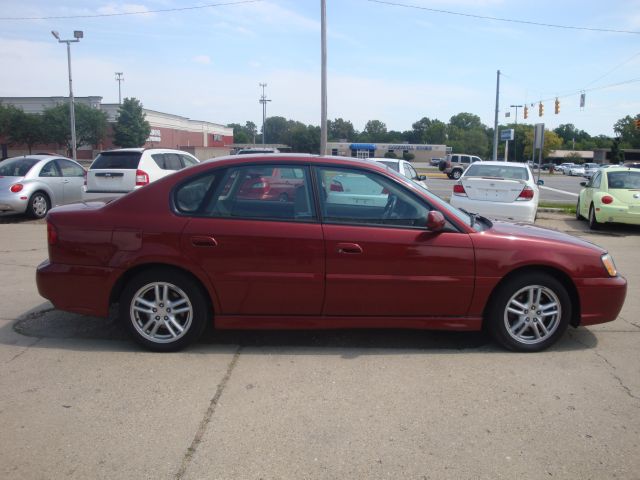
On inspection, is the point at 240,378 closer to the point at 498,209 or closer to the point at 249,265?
the point at 249,265

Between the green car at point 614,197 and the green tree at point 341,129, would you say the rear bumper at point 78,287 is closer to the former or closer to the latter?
the green car at point 614,197

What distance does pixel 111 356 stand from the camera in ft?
14.8

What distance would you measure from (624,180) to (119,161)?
1089 centimetres

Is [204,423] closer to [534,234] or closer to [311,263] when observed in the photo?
[311,263]

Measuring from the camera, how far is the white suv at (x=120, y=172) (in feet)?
37.3

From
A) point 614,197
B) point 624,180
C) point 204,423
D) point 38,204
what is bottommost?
point 204,423

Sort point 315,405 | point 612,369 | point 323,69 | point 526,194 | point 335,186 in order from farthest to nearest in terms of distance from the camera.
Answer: point 323,69 < point 526,194 < point 335,186 < point 612,369 < point 315,405

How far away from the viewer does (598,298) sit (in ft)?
15.1

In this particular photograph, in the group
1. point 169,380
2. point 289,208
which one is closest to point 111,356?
point 169,380

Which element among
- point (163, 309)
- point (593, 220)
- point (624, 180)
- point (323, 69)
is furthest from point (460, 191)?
point (323, 69)

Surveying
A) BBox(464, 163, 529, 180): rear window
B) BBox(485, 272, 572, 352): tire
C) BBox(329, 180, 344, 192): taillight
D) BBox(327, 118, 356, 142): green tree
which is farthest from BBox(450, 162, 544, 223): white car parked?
BBox(327, 118, 356, 142): green tree

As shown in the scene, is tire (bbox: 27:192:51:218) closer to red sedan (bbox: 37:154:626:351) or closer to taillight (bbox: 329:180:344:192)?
red sedan (bbox: 37:154:626:351)

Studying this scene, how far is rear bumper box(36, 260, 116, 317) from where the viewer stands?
4.54 meters

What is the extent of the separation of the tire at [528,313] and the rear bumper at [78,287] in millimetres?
3138
